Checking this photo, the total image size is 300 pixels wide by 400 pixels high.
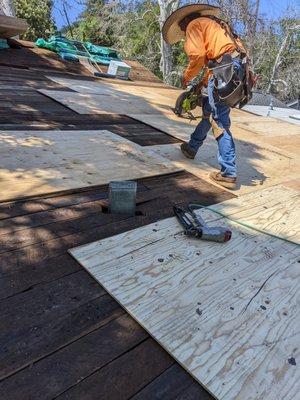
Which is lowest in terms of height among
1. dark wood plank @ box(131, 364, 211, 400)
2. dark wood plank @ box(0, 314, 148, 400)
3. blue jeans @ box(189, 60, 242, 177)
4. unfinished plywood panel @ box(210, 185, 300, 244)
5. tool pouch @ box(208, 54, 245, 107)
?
dark wood plank @ box(131, 364, 211, 400)

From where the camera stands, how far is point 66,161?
359cm

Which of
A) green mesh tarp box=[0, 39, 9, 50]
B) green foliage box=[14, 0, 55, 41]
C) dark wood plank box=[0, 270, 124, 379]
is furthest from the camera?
green foliage box=[14, 0, 55, 41]

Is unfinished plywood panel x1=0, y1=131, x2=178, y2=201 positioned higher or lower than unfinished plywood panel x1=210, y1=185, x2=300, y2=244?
higher

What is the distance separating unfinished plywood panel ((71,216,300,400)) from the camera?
1636mm

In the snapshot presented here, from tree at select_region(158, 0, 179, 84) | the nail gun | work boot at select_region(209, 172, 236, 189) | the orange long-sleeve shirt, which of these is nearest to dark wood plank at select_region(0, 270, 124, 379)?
the nail gun

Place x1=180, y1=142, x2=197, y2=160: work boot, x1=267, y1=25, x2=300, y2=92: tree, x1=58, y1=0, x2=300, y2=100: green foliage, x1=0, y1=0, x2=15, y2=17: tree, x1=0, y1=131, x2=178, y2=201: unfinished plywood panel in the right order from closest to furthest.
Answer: x1=0, y1=131, x2=178, y2=201: unfinished plywood panel
x1=180, y1=142, x2=197, y2=160: work boot
x1=0, y1=0, x2=15, y2=17: tree
x1=58, y1=0, x2=300, y2=100: green foliage
x1=267, y1=25, x2=300, y2=92: tree

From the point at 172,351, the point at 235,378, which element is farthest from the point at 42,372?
the point at 235,378

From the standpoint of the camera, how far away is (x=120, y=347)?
1666mm

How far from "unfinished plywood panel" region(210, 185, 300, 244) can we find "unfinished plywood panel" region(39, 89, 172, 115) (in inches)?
119

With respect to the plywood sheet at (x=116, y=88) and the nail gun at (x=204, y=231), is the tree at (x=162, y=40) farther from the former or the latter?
the nail gun at (x=204, y=231)

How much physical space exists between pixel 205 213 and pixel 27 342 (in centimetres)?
186

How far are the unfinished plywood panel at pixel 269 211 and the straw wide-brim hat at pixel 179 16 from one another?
6.03ft

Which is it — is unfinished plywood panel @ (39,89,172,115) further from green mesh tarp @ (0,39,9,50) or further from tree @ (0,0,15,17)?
tree @ (0,0,15,17)

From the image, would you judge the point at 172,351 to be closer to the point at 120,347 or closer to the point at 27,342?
the point at 120,347
